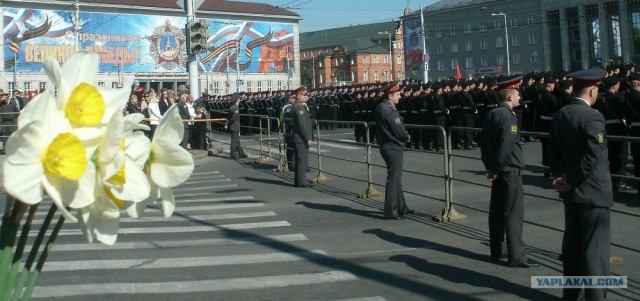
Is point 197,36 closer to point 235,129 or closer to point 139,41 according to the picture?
point 235,129

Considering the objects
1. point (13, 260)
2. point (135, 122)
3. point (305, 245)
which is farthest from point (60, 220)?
point (305, 245)

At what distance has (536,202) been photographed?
11.7 metres

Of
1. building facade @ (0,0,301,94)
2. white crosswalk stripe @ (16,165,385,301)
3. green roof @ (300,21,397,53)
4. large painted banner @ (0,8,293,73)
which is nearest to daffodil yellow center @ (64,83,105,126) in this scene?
white crosswalk stripe @ (16,165,385,301)

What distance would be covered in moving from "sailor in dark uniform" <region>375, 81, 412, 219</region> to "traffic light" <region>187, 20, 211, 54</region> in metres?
10.7

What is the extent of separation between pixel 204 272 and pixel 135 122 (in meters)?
6.15

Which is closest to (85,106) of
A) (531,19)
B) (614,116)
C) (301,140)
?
(614,116)

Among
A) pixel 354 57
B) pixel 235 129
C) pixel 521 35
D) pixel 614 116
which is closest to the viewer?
pixel 614 116

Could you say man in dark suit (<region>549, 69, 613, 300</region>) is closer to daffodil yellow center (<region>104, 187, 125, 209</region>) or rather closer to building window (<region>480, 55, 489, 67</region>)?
daffodil yellow center (<region>104, 187, 125, 209</region>)

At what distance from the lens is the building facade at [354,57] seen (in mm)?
128875

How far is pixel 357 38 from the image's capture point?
13400cm

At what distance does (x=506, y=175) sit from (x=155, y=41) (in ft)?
280

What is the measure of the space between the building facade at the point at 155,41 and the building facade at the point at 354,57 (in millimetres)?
24826

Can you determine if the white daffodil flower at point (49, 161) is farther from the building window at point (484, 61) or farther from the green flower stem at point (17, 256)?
the building window at point (484, 61)

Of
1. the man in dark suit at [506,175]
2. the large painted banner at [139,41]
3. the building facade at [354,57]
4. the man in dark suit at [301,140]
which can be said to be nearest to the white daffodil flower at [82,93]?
the man in dark suit at [506,175]
